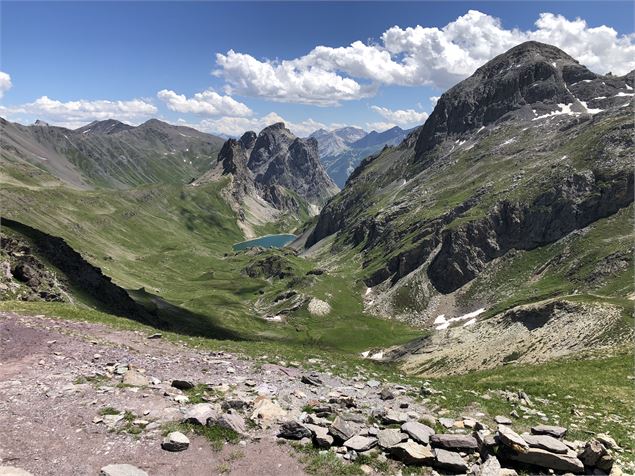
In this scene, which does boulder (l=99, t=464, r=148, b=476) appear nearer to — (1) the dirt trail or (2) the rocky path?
(2) the rocky path

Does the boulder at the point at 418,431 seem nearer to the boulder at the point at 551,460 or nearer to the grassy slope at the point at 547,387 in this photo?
the boulder at the point at 551,460

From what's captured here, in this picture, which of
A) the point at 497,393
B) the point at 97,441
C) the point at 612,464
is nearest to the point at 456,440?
the point at 612,464

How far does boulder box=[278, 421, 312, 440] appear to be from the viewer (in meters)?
20.6

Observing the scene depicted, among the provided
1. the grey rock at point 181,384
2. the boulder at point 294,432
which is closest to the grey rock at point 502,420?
the boulder at point 294,432

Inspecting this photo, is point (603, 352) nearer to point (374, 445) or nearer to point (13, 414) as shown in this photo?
point (374, 445)

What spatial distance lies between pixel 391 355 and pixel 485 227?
103481mm

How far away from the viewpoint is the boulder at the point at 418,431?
66.3 ft

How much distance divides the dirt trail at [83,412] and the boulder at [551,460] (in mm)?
9637

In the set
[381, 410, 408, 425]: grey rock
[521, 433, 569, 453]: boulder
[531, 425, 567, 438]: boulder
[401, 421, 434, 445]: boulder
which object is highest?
[521, 433, 569, 453]: boulder

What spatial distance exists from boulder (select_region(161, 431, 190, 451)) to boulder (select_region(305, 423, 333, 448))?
18.4 feet

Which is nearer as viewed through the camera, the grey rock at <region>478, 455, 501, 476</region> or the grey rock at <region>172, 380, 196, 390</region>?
the grey rock at <region>478, 455, 501, 476</region>

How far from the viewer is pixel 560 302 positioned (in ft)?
281

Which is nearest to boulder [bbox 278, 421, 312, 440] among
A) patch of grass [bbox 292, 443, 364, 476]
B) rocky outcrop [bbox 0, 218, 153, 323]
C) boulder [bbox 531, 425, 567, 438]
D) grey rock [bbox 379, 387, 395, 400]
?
patch of grass [bbox 292, 443, 364, 476]

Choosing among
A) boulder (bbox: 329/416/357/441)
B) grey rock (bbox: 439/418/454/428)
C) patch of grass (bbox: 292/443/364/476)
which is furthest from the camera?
grey rock (bbox: 439/418/454/428)
